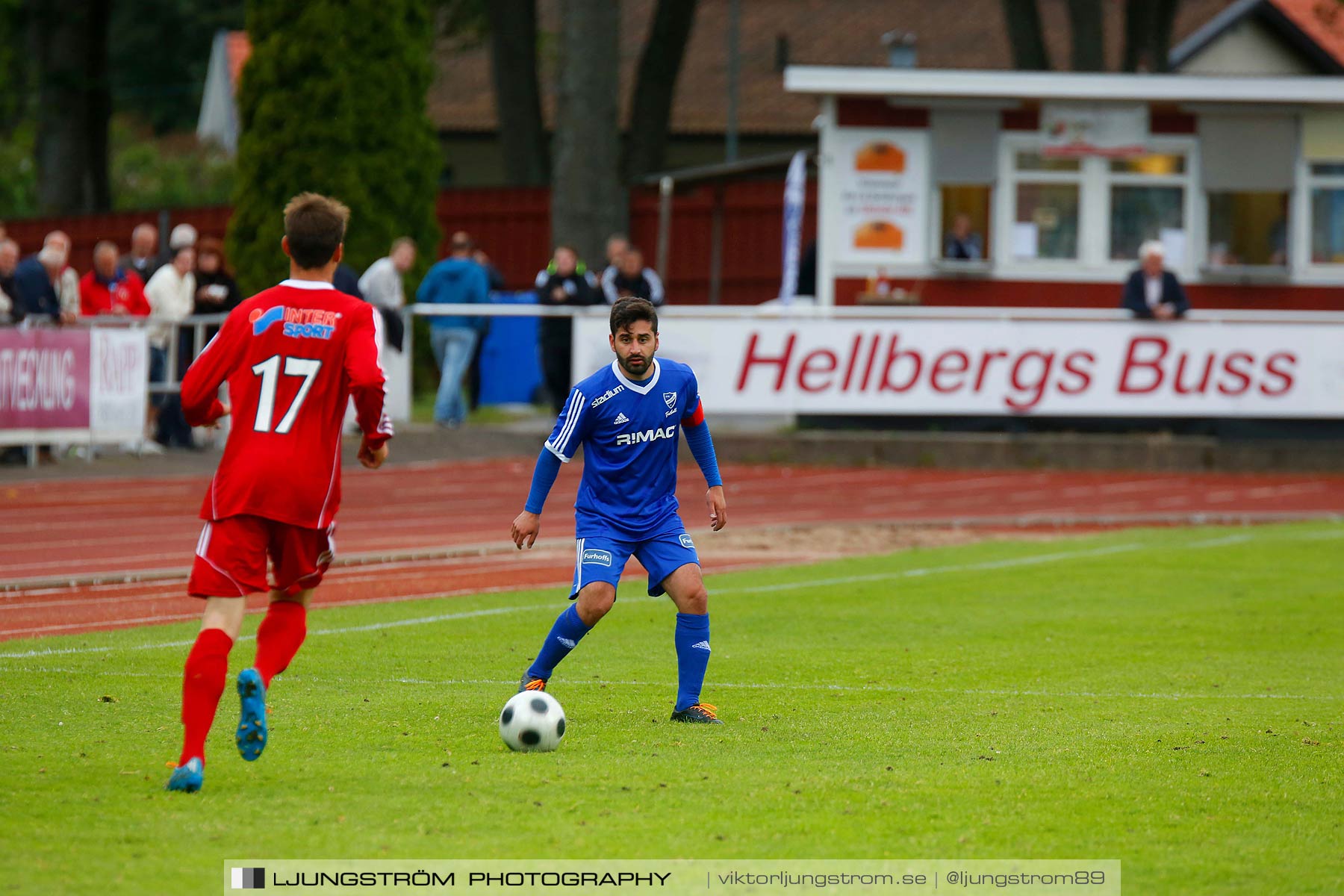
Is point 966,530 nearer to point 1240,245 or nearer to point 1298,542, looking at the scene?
point 1298,542

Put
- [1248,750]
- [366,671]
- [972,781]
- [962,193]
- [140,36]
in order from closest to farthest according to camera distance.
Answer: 1. [972,781]
2. [1248,750]
3. [366,671]
4. [962,193]
5. [140,36]

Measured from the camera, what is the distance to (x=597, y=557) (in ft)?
25.4

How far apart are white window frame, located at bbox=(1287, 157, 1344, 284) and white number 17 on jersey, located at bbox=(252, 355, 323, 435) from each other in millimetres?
20966

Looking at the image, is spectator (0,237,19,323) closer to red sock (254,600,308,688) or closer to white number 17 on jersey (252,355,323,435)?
red sock (254,600,308,688)

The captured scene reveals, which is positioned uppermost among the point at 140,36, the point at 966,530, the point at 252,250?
the point at 140,36

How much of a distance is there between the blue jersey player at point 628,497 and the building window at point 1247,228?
1857 cm

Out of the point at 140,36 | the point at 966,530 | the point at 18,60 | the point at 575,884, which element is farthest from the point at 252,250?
the point at 140,36

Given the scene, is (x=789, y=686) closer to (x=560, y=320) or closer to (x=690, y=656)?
(x=690, y=656)

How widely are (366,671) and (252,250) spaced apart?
18.7 m

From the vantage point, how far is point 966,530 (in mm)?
16875

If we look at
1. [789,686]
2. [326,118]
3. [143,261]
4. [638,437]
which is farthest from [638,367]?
[326,118]

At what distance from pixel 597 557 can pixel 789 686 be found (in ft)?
5.42

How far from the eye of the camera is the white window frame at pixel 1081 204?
80.5ft

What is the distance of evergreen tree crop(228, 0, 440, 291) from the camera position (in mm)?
26316
